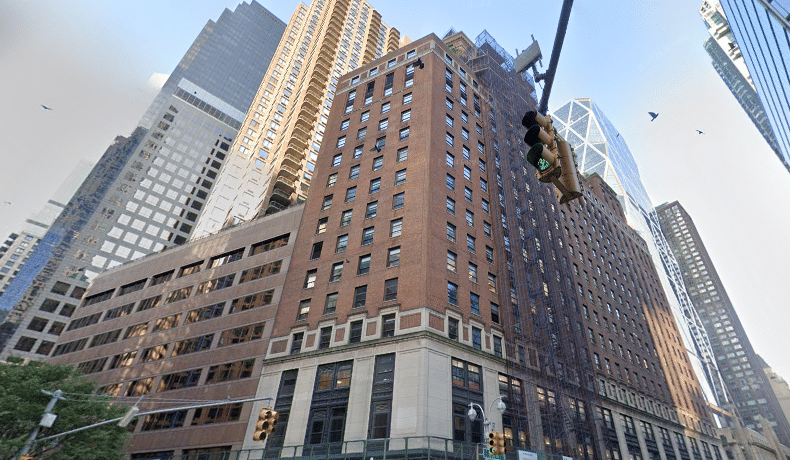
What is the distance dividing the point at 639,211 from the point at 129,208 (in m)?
157

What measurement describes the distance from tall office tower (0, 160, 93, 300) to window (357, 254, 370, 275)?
342 ft

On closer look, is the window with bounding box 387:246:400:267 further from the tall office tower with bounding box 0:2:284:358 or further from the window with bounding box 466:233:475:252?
the tall office tower with bounding box 0:2:284:358

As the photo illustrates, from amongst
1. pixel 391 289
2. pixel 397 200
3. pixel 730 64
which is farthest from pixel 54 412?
pixel 730 64

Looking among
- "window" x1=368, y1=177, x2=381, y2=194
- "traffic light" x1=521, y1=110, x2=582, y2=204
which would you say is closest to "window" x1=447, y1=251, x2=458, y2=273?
"window" x1=368, y1=177, x2=381, y2=194

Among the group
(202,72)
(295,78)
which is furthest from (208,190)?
(202,72)

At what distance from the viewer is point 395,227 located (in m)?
41.1

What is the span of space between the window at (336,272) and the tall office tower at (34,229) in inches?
3999

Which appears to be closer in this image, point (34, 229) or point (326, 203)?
point (326, 203)

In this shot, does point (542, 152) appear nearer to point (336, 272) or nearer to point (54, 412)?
point (336, 272)

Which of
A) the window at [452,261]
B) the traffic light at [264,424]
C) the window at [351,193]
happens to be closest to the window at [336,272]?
the window at [351,193]

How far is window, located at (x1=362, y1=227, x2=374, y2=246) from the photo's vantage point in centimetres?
4173

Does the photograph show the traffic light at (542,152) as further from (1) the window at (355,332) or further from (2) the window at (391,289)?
(1) the window at (355,332)

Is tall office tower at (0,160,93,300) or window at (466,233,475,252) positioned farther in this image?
tall office tower at (0,160,93,300)

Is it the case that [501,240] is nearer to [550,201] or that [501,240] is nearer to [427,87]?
[427,87]
